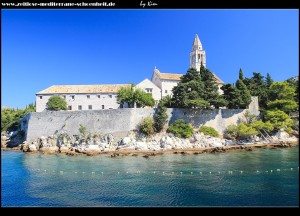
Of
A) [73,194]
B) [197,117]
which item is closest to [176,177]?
[73,194]

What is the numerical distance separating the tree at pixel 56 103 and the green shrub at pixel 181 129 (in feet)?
31.6

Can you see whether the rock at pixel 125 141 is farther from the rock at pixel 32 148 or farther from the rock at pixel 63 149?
the rock at pixel 32 148

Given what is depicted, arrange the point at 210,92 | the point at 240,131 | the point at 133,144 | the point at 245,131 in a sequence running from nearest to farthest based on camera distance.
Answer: the point at 133,144
the point at 245,131
the point at 240,131
the point at 210,92

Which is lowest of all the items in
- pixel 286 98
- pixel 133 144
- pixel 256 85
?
pixel 133 144

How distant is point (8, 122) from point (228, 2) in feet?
85.8

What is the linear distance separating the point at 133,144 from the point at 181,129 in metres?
3.65

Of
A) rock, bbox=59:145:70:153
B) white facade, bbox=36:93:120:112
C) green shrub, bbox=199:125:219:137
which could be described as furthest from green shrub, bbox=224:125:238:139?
rock, bbox=59:145:70:153

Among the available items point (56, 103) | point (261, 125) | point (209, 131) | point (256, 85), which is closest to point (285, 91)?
point (261, 125)

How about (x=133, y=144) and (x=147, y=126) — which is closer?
(x=133, y=144)

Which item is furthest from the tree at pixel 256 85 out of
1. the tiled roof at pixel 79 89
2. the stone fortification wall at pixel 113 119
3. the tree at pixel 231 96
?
the tiled roof at pixel 79 89

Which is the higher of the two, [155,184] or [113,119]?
[113,119]

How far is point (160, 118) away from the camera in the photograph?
1812cm

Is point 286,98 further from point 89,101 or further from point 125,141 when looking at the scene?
point 89,101

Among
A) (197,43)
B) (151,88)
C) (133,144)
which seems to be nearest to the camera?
(133,144)
